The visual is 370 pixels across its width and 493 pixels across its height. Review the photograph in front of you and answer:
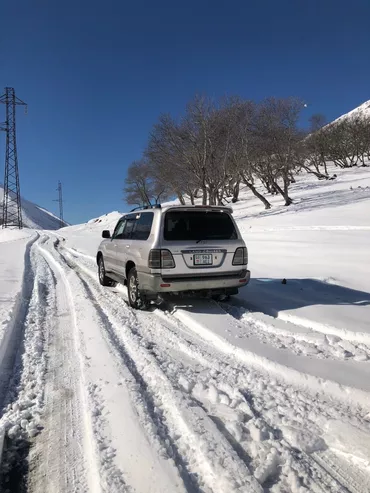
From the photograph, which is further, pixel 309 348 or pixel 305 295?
pixel 305 295

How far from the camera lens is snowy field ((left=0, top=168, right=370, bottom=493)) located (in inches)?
93.6

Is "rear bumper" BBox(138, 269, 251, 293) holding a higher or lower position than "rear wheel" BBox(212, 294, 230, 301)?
higher

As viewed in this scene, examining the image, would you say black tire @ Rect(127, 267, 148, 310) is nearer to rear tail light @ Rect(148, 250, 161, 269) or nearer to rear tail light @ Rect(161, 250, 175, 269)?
rear tail light @ Rect(148, 250, 161, 269)

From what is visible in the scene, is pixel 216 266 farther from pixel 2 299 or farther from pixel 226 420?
pixel 2 299

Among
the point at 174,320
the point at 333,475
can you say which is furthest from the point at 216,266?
the point at 333,475

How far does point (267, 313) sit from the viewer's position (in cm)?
615

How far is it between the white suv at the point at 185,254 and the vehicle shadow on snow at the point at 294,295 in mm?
757

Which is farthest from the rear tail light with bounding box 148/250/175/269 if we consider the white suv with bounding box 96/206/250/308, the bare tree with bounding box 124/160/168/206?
the bare tree with bounding box 124/160/168/206

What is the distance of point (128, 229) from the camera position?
7.63 metres

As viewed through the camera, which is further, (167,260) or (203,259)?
(203,259)

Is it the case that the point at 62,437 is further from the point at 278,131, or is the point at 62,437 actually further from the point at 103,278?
the point at 278,131

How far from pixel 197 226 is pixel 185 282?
1.00 m

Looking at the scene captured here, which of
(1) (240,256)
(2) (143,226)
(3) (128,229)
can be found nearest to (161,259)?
(2) (143,226)

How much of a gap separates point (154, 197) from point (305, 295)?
176 feet
